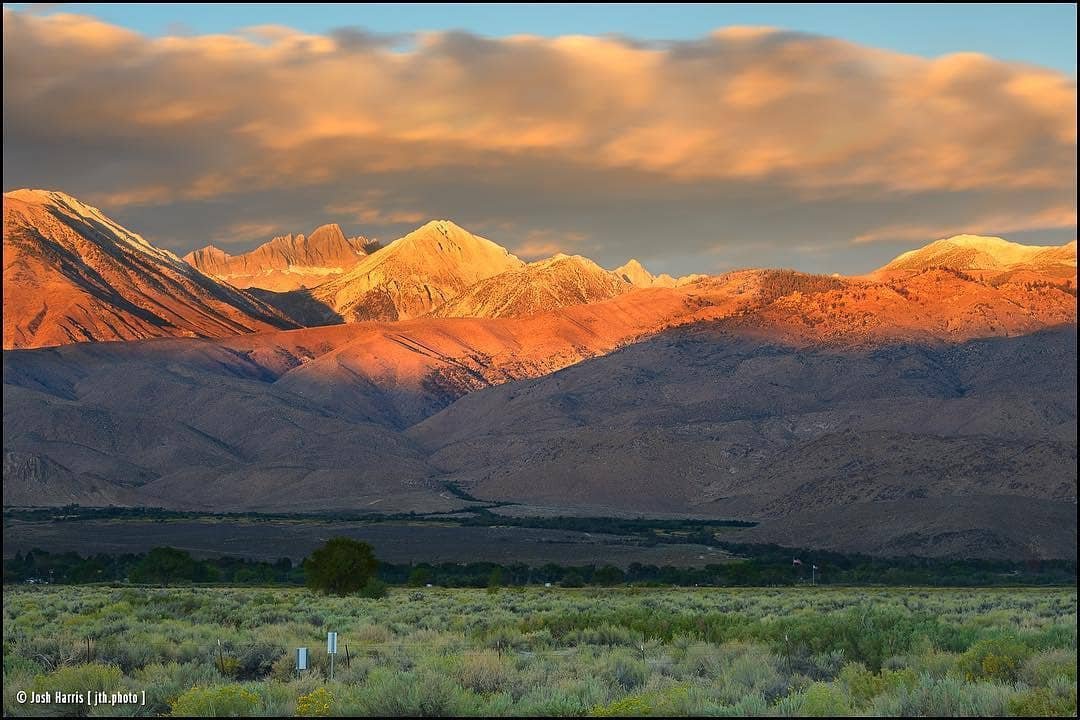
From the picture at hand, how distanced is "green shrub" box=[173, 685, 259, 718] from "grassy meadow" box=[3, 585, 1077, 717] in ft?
0.09

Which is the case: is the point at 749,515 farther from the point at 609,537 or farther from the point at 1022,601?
the point at 1022,601

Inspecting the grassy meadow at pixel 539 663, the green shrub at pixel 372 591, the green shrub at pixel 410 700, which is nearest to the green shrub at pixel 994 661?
the grassy meadow at pixel 539 663

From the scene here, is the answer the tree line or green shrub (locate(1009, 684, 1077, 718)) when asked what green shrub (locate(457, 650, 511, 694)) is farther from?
the tree line

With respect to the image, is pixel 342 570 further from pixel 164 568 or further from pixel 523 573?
pixel 523 573

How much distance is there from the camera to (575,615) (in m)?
35.6

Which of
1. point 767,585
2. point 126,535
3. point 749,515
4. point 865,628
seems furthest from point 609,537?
point 865,628

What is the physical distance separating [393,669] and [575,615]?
42.5ft

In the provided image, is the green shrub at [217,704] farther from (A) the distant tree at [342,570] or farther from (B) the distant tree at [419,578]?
(B) the distant tree at [419,578]

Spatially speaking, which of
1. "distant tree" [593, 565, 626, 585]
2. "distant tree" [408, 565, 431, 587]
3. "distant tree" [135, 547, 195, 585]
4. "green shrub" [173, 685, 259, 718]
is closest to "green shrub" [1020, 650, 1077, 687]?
"green shrub" [173, 685, 259, 718]

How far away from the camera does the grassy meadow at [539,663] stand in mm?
19016

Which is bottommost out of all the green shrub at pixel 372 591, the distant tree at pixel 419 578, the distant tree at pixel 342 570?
the distant tree at pixel 419 578

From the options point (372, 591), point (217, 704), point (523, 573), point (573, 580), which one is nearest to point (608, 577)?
point (573, 580)

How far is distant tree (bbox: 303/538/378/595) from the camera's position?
5825 cm

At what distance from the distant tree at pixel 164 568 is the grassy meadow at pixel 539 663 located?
45.0 m
